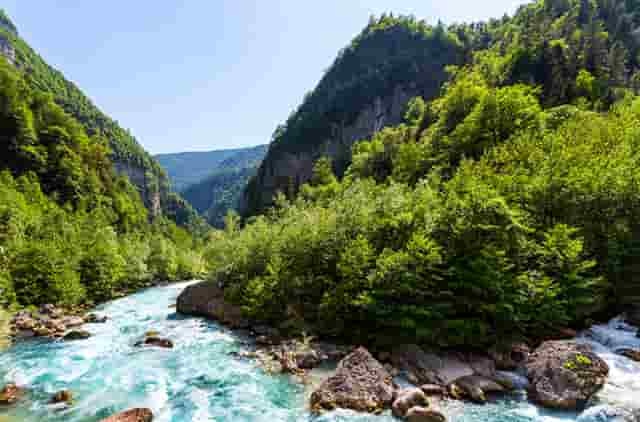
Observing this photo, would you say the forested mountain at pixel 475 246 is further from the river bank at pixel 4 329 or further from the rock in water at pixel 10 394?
the river bank at pixel 4 329

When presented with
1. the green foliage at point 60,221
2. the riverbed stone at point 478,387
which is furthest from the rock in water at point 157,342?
the riverbed stone at point 478,387

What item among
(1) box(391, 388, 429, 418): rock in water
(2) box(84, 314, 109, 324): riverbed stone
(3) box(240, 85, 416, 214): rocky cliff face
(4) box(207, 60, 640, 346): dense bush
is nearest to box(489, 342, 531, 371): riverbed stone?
(4) box(207, 60, 640, 346): dense bush

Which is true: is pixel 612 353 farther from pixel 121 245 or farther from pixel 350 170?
pixel 121 245

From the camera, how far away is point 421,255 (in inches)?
653

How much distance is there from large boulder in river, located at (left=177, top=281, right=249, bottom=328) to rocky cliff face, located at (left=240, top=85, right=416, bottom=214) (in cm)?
7727

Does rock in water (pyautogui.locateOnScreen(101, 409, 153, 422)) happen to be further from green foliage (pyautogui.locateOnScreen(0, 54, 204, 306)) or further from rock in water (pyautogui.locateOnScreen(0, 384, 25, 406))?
green foliage (pyautogui.locateOnScreen(0, 54, 204, 306))

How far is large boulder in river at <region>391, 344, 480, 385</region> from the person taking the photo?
14.8 metres

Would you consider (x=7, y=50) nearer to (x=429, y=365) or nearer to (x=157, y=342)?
(x=157, y=342)

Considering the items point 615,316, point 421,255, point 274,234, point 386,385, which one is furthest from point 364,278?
point 615,316

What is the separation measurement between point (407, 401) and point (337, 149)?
108m

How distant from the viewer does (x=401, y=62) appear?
12069cm

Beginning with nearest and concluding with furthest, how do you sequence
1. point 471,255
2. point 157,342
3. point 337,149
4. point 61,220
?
1. point 471,255
2. point 157,342
3. point 61,220
4. point 337,149

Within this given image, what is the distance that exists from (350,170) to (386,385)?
5252cm

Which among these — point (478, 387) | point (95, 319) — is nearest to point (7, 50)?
point (95, 319)
